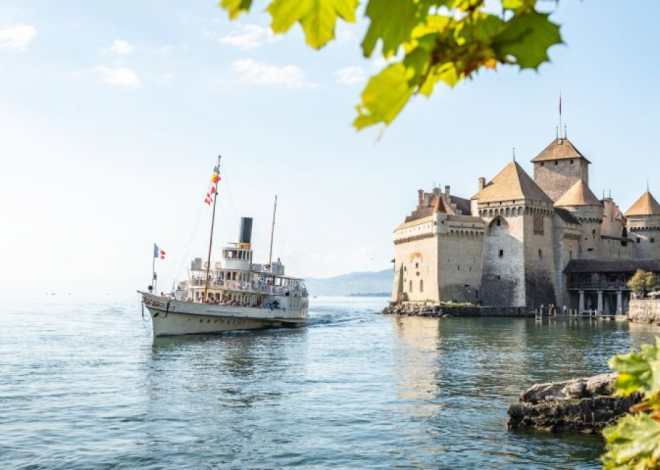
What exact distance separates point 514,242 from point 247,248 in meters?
32.1

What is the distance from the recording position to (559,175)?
259 ft

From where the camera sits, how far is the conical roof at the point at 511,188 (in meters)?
66.2

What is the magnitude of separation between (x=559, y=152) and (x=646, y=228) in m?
14.1

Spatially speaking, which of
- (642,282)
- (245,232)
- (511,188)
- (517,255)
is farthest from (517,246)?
(245,232)

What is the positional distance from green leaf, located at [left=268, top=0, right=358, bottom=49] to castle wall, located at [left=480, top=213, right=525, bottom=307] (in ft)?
220

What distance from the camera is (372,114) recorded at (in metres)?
1.22

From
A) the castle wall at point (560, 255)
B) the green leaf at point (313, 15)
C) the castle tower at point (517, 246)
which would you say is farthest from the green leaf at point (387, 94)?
the castle wall at point (560, 255)

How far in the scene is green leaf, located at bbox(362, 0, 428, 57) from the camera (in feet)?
3.96

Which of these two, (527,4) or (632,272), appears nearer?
(527,4)

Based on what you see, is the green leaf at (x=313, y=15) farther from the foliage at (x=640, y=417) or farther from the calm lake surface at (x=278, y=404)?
the calm lake surface at (x=278, y=404)

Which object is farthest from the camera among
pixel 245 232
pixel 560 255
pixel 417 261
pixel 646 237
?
pixel 646 237

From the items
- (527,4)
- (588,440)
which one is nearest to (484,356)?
(588,440)

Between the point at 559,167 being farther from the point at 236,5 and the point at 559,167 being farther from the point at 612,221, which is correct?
the point at 236,5

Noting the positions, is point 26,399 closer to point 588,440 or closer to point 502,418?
point 502,418
